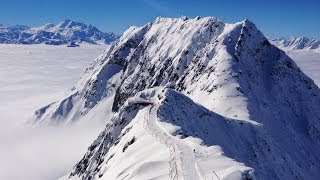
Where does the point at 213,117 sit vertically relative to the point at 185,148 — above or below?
above

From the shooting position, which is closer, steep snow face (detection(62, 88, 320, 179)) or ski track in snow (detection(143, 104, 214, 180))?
ski track in snow (detection(143, 104, 214, 180))

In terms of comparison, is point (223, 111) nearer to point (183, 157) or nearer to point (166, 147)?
point (166, 147)

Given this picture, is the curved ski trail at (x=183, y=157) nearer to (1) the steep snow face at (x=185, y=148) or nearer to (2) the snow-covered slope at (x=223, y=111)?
(1) the steep snow face at (x=185, y=148)

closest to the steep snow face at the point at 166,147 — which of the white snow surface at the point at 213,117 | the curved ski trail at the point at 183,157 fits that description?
the curved ski trail at the point at 183,157

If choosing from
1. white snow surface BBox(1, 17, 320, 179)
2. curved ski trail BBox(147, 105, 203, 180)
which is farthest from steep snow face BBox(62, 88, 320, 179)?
white snow surface BBox(1, 17, 320, 179)

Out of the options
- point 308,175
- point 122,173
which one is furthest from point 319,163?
point 122,173

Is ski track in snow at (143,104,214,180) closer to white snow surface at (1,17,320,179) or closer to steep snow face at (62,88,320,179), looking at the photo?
steep snow face at (62,88,320,179)

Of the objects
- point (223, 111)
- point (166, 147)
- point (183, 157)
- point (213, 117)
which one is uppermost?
point (223, 111)

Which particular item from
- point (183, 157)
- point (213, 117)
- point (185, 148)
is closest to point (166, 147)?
point (185, 148)
